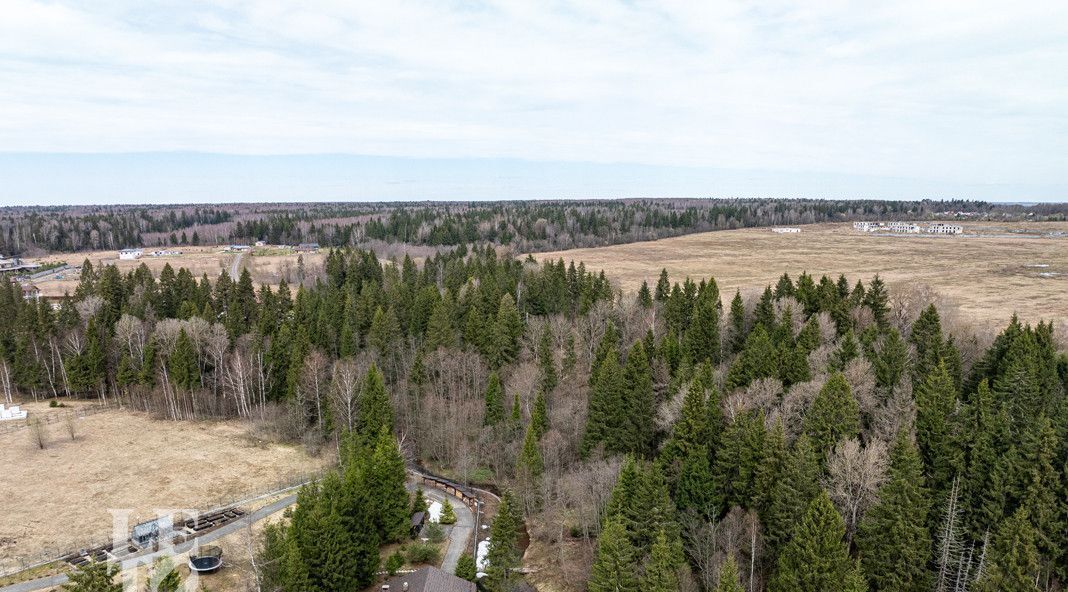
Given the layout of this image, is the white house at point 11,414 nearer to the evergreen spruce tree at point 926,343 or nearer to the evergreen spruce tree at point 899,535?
the evergreen spruce tree at point 899,535

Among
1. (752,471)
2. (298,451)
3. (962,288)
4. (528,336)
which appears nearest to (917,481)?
(752,471)

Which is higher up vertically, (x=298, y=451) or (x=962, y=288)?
(x=962, y=288)

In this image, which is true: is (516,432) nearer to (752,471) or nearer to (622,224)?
(752,471)

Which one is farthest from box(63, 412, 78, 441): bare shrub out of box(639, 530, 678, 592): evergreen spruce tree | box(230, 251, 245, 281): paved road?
box(230, 251, 245, 281): paved road

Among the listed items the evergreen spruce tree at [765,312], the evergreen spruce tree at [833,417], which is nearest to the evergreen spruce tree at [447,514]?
the evergreen spruce tree at [833,417]

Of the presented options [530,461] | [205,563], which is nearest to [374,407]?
[530,461]

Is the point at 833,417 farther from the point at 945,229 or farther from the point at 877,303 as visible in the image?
the point at 945,229
